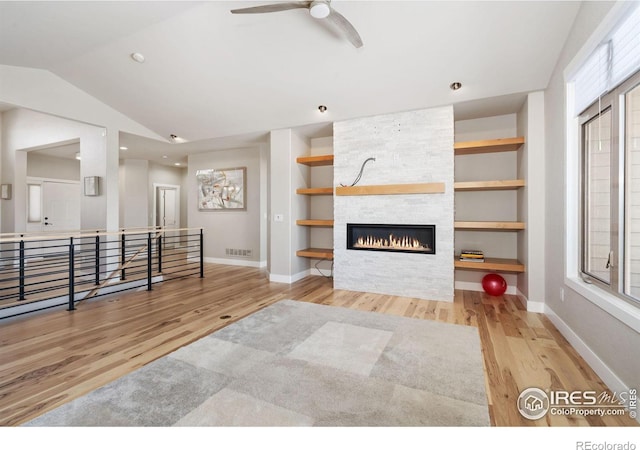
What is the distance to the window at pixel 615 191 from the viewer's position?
196 cm

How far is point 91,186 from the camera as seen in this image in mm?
5031

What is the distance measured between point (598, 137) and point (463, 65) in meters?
1.53

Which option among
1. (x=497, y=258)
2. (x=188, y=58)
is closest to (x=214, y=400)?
(x=188, y=58)

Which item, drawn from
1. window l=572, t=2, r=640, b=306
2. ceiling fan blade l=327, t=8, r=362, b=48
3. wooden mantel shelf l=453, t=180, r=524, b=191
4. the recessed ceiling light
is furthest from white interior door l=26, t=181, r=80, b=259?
window l=572, t=2, r=640, b=306

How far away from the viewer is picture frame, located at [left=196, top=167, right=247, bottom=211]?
21.5 feet

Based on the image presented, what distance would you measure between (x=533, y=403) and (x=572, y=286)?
4.56ft

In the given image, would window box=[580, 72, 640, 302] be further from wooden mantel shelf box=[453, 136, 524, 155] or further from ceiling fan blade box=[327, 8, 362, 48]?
ceiling fan blade box=[327, 8, 362, 48]

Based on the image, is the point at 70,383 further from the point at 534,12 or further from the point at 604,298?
the point at 534,12

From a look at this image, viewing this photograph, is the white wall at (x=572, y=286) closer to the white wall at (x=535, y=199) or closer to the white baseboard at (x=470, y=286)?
the white wall at (x=535, y=199)

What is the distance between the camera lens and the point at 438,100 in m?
3.79

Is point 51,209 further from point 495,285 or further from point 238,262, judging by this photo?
point 495,285

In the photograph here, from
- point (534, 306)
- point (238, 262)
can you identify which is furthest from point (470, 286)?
point (238, 262)

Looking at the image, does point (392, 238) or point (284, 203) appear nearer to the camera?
point (392, 238)

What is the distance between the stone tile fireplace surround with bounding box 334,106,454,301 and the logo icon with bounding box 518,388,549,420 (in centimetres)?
209
